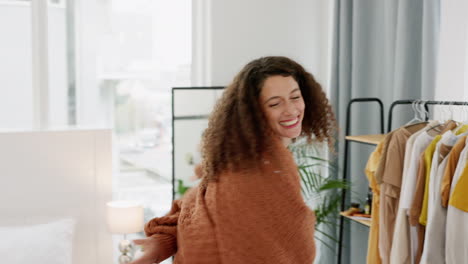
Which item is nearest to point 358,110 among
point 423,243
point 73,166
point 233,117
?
point 423,243

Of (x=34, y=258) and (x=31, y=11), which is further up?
(x=31, y=11)

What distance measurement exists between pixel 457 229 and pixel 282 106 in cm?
102

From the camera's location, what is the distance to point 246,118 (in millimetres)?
1267

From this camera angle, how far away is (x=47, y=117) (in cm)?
288

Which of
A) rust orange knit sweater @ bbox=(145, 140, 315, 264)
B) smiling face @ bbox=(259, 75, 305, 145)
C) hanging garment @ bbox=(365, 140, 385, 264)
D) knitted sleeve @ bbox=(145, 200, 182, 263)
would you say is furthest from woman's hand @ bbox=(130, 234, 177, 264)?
hanging garment @ bbox=(365, 140, 385, 264)

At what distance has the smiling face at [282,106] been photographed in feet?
4.19

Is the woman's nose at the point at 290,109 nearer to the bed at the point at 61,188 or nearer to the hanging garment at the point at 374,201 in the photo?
the hanging garment at the point at 374,201

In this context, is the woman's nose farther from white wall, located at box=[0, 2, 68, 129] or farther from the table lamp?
white wall, located at box=[0, 2, 68, 129]

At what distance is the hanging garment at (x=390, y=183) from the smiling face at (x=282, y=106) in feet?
3.45

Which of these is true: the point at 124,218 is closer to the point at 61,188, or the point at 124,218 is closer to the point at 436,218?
the point at 61,188

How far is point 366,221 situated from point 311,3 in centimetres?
148

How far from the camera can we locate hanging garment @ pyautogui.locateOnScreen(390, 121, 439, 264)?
6.94 ft

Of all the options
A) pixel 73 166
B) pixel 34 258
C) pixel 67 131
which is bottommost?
pixel 34 258

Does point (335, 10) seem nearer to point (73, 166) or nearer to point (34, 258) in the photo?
point (73, 166)
